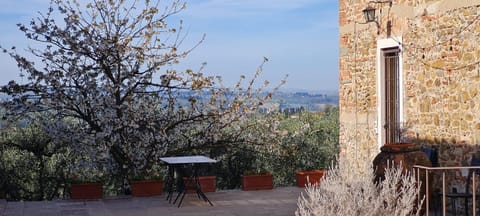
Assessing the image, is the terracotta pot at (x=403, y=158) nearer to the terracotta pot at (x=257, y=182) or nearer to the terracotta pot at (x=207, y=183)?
the terracotta pot at (x=257, y=182)

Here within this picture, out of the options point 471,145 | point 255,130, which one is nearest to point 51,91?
point 255,130

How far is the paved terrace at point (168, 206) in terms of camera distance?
30.3 ft

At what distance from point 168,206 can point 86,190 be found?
172cm

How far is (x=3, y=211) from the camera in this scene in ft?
31.3

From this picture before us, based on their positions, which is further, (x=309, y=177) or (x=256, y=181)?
(x=309, y=177)

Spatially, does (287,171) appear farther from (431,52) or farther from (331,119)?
(431,52)

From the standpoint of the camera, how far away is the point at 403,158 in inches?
325

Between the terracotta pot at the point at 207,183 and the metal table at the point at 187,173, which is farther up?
the metal table at the point at 187,173

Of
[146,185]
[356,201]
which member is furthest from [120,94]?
[356,201]

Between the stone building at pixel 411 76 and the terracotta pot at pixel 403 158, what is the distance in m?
0.74

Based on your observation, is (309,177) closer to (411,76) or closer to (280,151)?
(280,151)

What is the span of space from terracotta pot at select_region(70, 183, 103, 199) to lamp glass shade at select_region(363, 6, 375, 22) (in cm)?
479

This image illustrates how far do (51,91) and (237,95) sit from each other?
309cm

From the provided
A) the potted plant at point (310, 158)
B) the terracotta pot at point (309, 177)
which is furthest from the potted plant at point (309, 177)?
the potted plant at point (310, 158)
